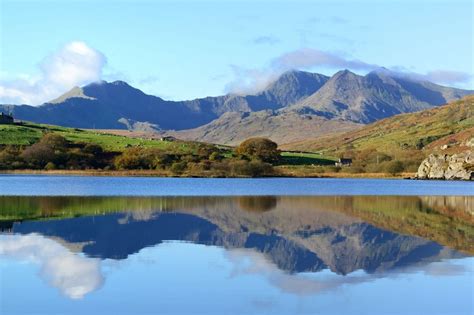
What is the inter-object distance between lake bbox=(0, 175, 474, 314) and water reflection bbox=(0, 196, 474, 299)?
62mm

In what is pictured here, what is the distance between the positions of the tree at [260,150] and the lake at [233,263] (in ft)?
363

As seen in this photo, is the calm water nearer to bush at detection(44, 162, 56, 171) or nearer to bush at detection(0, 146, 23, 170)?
bush at detection(44, 162, 56, 171)

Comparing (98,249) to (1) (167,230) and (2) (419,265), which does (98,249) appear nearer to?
(1) (167,230)

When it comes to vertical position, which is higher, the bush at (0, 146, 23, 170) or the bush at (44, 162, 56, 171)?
the bush at (0, 146, 23, 170)

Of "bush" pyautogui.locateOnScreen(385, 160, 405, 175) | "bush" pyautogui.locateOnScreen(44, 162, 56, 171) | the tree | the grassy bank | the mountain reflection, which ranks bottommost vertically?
the mountain reflection

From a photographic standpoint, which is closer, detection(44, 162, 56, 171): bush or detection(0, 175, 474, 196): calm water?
detection(0, 175, 474, 196): calm water

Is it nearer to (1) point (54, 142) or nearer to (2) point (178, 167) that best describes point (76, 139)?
(1) point (54, 142)

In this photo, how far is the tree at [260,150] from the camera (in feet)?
512

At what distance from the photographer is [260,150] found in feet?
516

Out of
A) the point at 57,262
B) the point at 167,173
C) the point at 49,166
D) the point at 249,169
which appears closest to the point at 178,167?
the point at 167,173

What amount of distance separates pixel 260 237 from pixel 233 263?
7.98m

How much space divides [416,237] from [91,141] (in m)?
132

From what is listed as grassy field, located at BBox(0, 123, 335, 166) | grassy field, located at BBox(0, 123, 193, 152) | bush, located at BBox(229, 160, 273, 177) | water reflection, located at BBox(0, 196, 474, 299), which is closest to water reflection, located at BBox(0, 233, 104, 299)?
water reflection, located at BBox(0, 196, 474, 299)

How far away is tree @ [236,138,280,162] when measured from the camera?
156000mm
